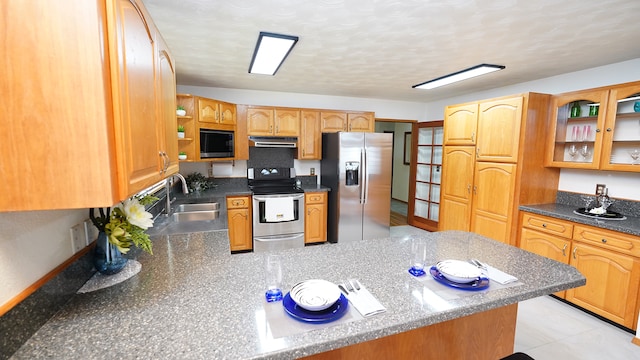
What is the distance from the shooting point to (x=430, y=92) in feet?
13.4

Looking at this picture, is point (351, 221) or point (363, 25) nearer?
point (363, 25)

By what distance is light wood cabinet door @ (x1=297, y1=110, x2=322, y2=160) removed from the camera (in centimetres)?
400

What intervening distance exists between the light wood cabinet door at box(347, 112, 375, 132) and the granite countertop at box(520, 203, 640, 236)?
2.34 meters

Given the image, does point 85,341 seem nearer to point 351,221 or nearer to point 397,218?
point 351,221

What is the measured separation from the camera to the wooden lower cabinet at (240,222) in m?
3.49

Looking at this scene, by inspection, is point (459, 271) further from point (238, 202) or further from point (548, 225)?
point (238, 202)

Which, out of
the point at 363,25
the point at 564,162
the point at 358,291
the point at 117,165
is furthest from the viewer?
the point at 564,162

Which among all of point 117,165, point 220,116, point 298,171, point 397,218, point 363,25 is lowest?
point 397,218

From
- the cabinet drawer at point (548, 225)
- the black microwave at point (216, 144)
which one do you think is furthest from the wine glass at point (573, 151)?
the black microwave at point (216, 144)

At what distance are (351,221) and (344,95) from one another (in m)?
2.04

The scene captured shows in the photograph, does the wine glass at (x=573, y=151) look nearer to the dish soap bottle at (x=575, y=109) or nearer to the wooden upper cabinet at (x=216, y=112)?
the dish soap bottle at (x=575, y=109)

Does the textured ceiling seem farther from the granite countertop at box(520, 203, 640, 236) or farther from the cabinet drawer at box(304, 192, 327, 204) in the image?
the cabinet drawer at box(304, 192, 327, 204)

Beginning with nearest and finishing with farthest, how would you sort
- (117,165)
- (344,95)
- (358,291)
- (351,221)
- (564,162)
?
(117,165), (358,291), (564,162), (351,221), (344,95)

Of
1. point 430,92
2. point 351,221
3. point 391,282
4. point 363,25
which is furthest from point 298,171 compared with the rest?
point 391,282
